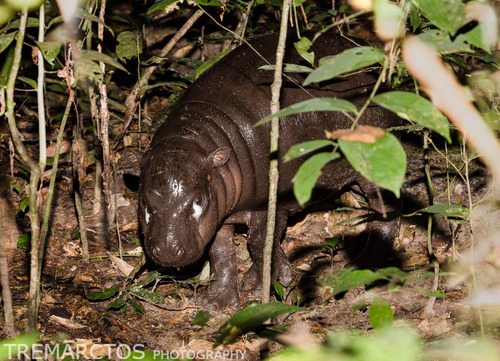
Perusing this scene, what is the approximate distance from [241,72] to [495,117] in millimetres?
2068

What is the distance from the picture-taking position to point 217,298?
4824 millimetres

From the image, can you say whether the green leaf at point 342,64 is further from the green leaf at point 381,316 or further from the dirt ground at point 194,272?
the dirt ground at point 194,272

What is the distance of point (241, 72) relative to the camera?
465 cm

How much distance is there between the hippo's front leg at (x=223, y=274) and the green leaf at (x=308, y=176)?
3250 mm

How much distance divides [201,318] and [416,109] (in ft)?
9.50

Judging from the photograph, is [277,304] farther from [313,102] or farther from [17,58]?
[17,58]

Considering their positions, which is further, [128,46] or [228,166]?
[128,46]

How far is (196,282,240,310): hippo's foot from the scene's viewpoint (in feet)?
15.7

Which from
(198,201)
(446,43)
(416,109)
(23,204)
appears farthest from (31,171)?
(23,204)

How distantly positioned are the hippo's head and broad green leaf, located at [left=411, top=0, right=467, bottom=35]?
2.40 metres

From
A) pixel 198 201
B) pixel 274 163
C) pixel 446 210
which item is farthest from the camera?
pixel 198 201

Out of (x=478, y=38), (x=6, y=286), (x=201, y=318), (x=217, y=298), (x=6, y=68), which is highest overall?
(x=6, y=68)

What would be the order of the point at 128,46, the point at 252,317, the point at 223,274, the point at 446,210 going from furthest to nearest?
the point at 128,46 < the point at 223,274 < the point at 446,210 < the point at 252,317

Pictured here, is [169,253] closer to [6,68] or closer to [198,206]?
[198,206]
